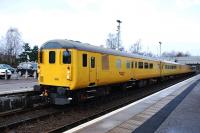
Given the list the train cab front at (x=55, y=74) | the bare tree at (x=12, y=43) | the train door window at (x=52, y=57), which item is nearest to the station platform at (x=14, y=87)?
the train cab front at (x=55, y=74)

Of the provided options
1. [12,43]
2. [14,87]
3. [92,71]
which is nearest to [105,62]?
[92,71]

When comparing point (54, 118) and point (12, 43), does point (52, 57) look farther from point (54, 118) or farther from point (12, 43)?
point (12, 43)

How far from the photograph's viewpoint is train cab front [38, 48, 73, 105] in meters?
13.3

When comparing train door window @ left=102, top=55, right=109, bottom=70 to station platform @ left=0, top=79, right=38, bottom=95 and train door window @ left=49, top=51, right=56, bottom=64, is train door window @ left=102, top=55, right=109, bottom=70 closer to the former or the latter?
train door window @ left=49, top=51, right=56, bottom=64

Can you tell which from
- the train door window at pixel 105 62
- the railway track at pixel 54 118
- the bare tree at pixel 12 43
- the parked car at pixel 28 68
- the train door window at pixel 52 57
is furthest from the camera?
the bare tree at pixel 12 43

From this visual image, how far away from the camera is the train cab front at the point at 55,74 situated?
13.3 meters

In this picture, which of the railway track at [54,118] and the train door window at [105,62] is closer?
the railway track at [54,118]

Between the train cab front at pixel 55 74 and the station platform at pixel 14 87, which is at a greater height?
the train cab front at pixel 55 74

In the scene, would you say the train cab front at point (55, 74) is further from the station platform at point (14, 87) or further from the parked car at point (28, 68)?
the parked car at point (28, 68)

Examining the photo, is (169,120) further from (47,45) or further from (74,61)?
(47,45)

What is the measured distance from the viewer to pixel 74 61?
13180 millimetres

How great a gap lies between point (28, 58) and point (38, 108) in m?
71.2

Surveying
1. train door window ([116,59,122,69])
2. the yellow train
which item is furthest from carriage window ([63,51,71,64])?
train door window ([116,59,122,69])

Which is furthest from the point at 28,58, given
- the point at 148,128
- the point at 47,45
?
the point at 148,128
